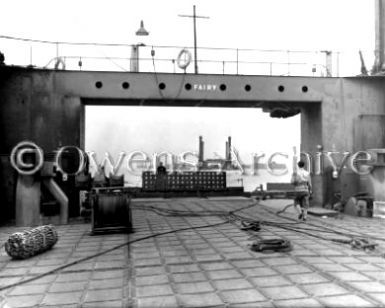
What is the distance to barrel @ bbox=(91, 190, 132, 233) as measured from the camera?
8.67 m

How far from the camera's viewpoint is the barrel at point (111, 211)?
28.5 ft

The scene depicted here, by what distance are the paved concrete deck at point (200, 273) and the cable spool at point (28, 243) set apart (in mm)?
142

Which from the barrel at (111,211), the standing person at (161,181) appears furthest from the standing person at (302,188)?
the standing person at (161,181)

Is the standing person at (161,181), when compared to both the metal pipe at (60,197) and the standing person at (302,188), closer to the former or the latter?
the metal pipe at (60,197)

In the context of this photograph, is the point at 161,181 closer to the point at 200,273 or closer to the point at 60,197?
the point at 60,197

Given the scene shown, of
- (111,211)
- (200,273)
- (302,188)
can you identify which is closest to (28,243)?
(111,211)

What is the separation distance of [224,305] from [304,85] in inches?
375

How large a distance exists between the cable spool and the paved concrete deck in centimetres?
14

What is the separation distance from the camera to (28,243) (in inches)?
252

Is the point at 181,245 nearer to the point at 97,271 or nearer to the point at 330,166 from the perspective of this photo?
the point at 97,271

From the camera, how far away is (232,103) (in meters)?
12.8

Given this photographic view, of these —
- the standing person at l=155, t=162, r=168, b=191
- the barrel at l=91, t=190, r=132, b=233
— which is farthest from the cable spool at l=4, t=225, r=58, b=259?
the standing person at l=155, t=162, r=168, b=191

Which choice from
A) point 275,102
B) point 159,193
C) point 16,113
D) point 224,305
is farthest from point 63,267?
point 159,193

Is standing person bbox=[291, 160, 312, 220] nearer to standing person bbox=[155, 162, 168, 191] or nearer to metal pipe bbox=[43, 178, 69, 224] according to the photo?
metal pipe bbox=[43, 178, 69, 224]
